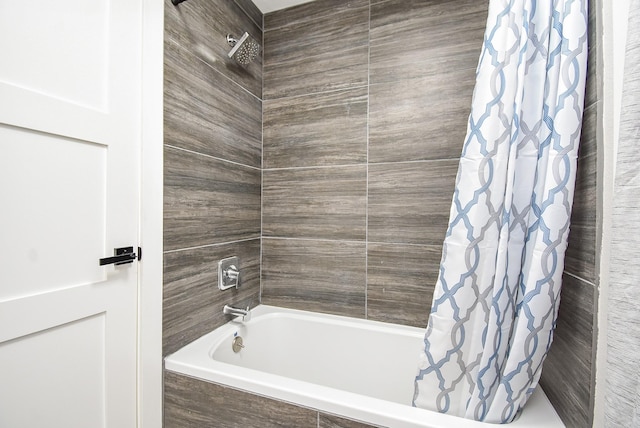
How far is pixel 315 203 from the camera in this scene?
5.27 ft

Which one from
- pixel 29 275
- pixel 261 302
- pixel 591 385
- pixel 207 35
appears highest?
pixel 207 35

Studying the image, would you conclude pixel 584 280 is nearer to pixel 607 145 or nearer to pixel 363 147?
pixel 607 145

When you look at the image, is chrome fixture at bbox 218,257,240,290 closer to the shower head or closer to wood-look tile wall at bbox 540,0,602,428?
the shower head

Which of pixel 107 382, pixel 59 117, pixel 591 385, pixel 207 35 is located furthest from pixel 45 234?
pixel 591 385

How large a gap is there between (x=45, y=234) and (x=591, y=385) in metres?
1.42

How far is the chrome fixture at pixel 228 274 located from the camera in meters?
1.37

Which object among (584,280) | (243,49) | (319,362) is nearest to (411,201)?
(584,280)

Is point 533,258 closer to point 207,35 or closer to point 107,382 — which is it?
point 107,382

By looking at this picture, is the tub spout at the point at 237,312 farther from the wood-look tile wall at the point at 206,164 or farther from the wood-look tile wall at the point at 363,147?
the wood-look tile wall at the point at 363,147

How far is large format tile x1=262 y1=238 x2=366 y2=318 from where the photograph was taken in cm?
153

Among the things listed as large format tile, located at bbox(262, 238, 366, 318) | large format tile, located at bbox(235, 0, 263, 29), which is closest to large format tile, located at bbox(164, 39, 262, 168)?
large format tile, located at bbox(235, 0, 263, 29)

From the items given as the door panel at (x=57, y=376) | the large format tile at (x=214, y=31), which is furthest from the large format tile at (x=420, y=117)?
the door panel at (x=57, y=376)

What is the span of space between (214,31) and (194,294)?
119cm

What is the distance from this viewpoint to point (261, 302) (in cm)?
175
